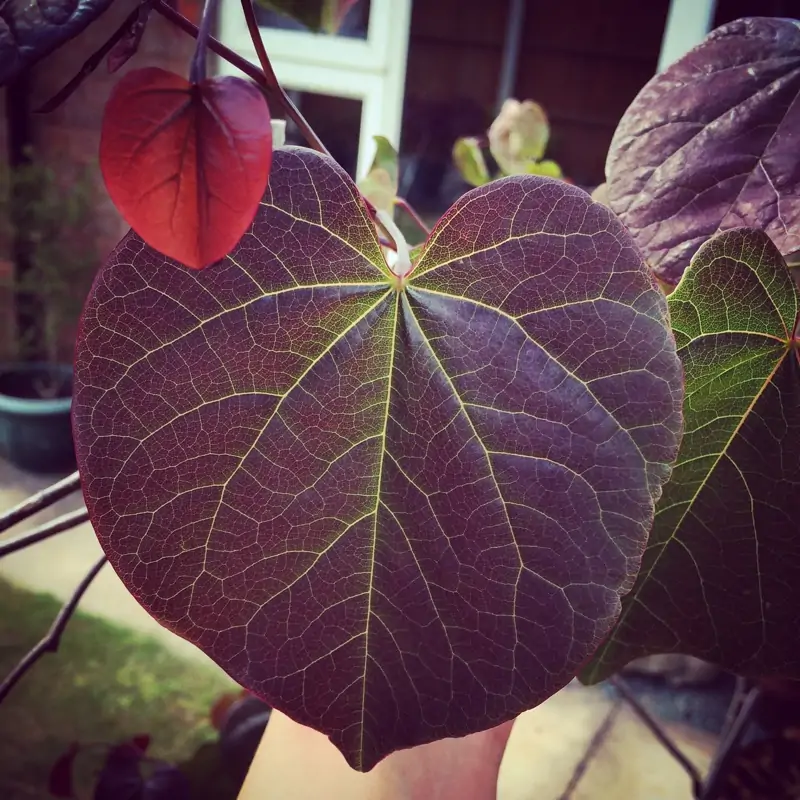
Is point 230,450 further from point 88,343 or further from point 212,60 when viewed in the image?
point 212,60

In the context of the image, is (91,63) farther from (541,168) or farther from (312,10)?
(541,168)

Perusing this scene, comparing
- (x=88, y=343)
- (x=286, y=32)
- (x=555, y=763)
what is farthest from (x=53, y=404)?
(x=88, y=343)

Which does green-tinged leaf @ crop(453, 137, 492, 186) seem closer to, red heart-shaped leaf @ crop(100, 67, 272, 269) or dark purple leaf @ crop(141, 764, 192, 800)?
red heart-shaped leaf @ crop(100, 67, 272, 269)

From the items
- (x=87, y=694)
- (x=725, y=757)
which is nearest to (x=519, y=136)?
(x=725, y=757)

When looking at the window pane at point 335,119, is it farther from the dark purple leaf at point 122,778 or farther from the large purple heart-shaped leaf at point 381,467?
the large purple heart-shaped leaf at point 381,467

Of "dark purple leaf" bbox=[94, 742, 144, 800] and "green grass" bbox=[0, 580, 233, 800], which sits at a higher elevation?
"dark purple leaf" bbox=[94, 742, 144, 800]

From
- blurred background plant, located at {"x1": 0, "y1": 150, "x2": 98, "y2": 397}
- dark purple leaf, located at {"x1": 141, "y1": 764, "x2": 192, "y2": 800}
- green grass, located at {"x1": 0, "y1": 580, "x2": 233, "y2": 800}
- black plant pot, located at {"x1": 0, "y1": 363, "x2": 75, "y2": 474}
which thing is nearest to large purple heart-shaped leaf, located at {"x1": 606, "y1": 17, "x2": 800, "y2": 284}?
dark purple leaf, located at {"x1": 141, "y1": 764, "x2": 192, "y2": 800}
